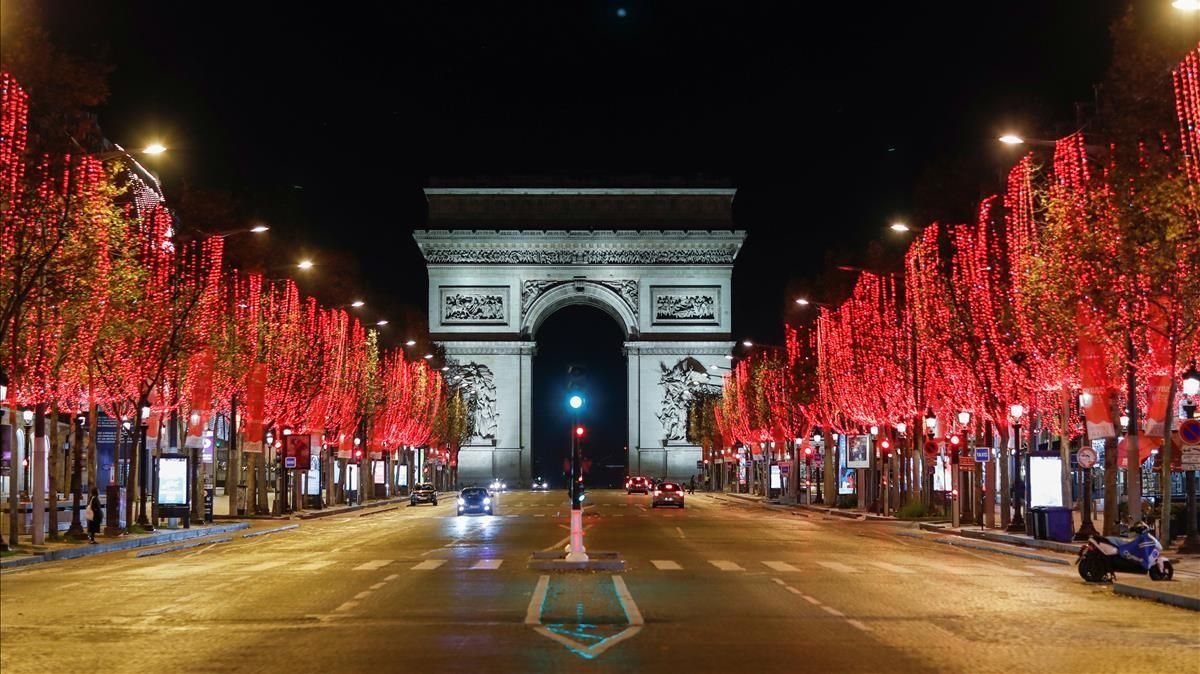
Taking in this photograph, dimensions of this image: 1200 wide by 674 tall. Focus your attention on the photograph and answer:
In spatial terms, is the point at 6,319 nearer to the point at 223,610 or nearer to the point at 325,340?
the point at 223,610

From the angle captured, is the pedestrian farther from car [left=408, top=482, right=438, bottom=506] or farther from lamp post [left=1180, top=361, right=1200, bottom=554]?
car [left=408, top=482, right=438, bottom=506]

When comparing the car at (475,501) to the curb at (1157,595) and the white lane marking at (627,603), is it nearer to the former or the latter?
the white lane marking at (627,603)

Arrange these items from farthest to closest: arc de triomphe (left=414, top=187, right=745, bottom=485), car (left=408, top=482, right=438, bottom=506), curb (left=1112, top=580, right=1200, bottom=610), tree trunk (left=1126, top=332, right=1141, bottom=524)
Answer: arc de triomphe (left=414, top=187, right=745, bottom=485) < car (left=408, top=482, right=438, bottom=506) < tree trunk (left=1126, top=332, right=1141, bottom=524) < curb (left=1112, top=580, right=1200, bottom=610)

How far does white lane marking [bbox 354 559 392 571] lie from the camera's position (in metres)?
31.2

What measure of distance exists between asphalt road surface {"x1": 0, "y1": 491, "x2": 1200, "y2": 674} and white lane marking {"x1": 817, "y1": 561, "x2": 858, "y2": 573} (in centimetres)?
19

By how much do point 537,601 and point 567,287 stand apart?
114212 mm

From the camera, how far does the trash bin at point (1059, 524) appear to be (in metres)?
40.6

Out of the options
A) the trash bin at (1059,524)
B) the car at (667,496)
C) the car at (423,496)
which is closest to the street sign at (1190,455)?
the trash bin at (1059,524)

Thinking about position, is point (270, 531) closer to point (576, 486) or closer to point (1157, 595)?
point (576, 486)

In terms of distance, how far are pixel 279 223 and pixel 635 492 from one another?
51.4 meters

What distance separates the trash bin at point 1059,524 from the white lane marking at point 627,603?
1654 cm

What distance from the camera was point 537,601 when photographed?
22.9 metres

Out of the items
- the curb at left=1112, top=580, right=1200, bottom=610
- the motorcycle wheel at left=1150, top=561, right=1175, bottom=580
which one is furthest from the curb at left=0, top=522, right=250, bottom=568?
the motorcycle wheel at left=1150, top=561, right=1175, bottom=580

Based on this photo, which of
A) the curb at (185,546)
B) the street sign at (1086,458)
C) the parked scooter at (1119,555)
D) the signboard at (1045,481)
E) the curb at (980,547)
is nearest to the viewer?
the parked scooter at (1119,555)
